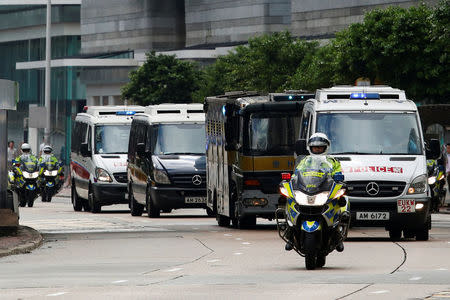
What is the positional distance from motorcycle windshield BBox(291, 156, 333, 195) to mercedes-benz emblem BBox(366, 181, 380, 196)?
516 centimetres

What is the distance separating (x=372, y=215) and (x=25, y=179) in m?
22.6

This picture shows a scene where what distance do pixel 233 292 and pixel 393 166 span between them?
9.53m

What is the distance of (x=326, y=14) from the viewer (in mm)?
74000

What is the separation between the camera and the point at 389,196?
79.5 ft

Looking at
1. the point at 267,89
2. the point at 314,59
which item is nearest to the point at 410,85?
the point at 314,59

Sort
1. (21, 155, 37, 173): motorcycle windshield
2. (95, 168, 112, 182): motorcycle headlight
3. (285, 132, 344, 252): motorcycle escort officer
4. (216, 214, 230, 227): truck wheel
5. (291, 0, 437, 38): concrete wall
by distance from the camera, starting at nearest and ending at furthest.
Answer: (285, 132, 344, 252): motorcycle escort officer < (216, 214, 230, 227): truck wheel < (95, 168, 112, 182): motorcycle headlight < (21, 155, 37, 173): motorcycle windshield < (291, 0, 437, 38): concrete wall

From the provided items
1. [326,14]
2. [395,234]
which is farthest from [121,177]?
[326,14]

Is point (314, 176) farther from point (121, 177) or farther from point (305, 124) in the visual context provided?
point (121, 177)

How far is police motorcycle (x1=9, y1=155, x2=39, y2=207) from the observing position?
44.8 m

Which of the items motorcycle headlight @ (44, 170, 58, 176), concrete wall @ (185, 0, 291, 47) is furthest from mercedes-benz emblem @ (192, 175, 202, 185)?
concrete wall @ (185, 0, 291, 47)

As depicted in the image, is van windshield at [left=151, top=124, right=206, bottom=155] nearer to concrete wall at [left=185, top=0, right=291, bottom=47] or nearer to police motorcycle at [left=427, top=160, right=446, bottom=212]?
police motorcycle at [left=427, top=160, right=446, bottom=212]

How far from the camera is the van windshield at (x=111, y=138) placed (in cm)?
3946

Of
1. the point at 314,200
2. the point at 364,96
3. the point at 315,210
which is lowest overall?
the point at 315,210

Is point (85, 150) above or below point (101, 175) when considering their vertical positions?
above
